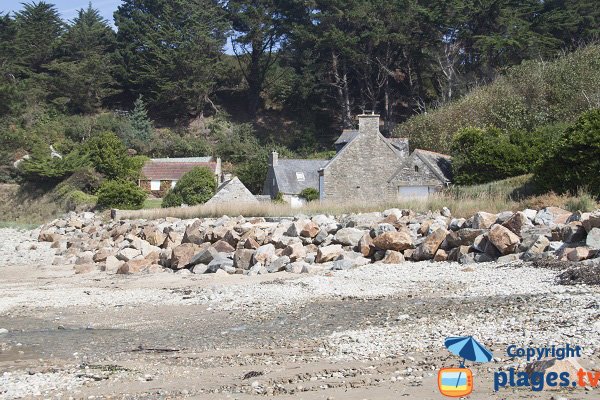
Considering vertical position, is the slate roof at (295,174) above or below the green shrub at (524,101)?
below

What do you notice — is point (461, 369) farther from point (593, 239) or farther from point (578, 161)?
point (578, 161)

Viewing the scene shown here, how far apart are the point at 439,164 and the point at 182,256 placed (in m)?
19.3

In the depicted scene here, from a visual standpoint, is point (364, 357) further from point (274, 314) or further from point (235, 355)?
point (274, 314)

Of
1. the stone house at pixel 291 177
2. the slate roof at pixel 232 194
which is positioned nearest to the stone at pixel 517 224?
the slate roof at pixel 232 194

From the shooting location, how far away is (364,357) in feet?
21.6

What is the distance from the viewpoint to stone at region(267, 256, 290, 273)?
14046 millimetres

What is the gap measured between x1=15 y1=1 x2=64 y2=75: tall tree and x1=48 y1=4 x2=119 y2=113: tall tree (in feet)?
4.01

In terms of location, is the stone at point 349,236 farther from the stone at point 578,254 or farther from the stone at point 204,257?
the stone at point 578,254

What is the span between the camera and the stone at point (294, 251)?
1484 cm

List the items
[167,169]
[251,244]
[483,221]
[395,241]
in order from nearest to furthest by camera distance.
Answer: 1. [483,221]
2. [395,241]
3. [251,244]
4. [167,169]

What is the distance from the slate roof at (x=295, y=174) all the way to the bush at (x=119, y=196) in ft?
26.6

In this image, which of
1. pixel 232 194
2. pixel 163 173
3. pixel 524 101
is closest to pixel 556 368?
pixel 232 194

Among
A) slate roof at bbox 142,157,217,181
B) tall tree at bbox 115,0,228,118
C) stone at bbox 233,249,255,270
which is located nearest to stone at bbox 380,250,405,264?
stone at bbox 233,249,255,270

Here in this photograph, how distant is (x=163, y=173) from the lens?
45.2m
